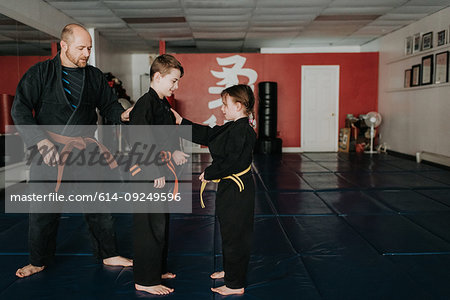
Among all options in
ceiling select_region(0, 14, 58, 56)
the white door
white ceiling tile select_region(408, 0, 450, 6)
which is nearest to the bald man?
ceiling select_region(0, 14, 58, 56)

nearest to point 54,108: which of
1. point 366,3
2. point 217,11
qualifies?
point 217,11

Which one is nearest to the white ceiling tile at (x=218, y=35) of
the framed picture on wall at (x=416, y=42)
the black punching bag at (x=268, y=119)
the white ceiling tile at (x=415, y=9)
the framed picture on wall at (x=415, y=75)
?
the black punching bag at (x=268, y=119)

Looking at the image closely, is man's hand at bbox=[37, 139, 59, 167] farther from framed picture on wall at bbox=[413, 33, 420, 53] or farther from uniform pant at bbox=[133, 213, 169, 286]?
framed picture on wall at bbox=[413, 33, 420, 53]

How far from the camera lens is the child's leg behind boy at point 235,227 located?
1837mm

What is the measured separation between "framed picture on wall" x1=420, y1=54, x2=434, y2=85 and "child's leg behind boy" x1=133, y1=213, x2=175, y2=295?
20.0ft

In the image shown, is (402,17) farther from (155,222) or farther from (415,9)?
(155,222)

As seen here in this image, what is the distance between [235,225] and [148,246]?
46 cm

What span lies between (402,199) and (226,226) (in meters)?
2.70

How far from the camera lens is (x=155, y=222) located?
1858 millimetres

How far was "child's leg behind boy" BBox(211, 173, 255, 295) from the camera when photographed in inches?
72.3

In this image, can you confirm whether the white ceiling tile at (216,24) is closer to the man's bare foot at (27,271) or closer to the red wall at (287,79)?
the red wall at (287,79)

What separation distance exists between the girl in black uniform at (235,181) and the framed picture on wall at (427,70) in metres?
5.67

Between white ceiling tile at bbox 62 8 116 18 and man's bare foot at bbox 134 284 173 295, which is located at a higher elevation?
→ white ceiling tile at bbox 62 8 116 18

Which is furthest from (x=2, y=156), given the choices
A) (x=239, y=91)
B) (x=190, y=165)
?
(x=239, y=91)
